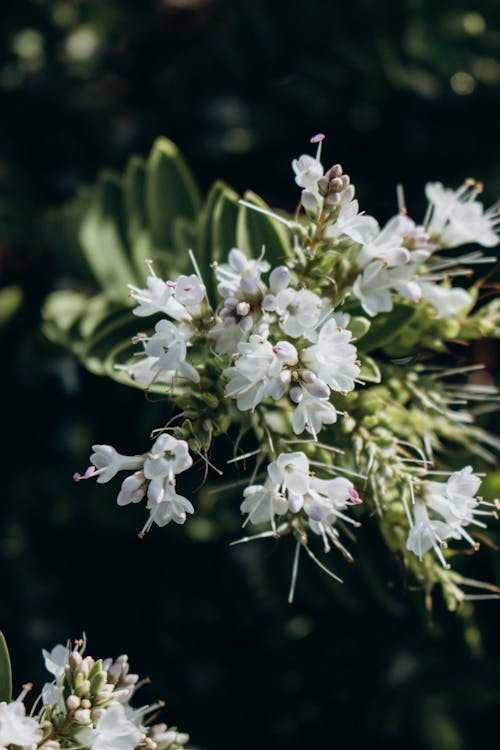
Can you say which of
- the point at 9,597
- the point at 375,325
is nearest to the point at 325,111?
the point at 375,325

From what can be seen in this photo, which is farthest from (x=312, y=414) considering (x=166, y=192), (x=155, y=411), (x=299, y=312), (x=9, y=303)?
(x=9, y=303)

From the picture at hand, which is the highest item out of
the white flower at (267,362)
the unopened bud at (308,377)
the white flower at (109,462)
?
the white flower at (267,362)

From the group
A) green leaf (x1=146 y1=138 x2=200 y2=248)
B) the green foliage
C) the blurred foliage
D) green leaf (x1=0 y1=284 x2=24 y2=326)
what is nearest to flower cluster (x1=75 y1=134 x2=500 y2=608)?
the green foliage

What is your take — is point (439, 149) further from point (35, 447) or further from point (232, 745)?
point (232, 745)

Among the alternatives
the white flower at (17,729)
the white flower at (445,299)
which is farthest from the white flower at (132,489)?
the white flower at (445,299)

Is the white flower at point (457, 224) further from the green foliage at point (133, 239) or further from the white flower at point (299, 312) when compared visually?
the white flower at point (299, 312)

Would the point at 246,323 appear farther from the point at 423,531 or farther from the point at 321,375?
the point at 423,531
